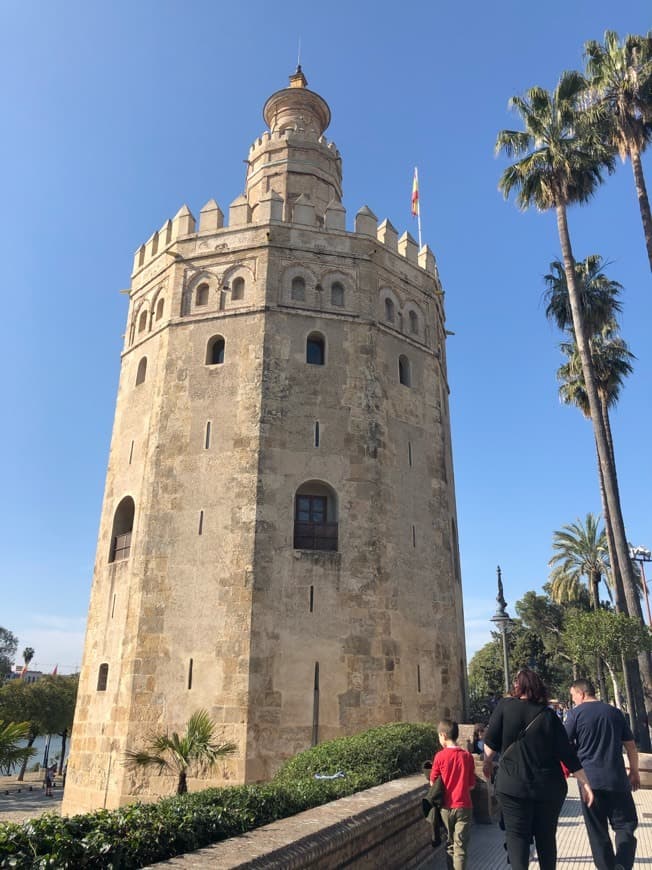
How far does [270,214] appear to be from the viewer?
18.7 metres

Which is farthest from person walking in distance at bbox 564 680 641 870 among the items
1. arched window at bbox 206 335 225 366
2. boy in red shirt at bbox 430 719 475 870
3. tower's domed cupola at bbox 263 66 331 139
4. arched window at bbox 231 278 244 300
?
tower's domed cupola at bbox 263 66 331 139

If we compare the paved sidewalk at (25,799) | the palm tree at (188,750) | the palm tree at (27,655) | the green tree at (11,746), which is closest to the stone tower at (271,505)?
the palm tree at (188,750)

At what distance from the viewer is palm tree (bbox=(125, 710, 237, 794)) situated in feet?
35.7

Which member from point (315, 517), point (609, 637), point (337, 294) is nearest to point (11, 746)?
point (315, 517)

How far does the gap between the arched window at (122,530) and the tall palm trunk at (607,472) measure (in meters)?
12.4

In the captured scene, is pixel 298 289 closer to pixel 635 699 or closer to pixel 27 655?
pixel 635 699

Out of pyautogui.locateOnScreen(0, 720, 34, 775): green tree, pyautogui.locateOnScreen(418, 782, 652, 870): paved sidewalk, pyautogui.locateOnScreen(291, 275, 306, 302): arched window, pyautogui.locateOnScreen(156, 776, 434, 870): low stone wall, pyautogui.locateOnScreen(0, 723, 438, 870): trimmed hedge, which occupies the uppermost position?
pyautogui.locateOnScreen(291, 275, 306, 302): arched window

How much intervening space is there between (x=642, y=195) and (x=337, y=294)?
9.08 meters

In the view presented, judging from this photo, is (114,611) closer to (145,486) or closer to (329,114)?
(145,486)

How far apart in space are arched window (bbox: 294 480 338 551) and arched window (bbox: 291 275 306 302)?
5.11 meters

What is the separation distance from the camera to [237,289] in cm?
1806

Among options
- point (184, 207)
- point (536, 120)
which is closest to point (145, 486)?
point (184, 207)

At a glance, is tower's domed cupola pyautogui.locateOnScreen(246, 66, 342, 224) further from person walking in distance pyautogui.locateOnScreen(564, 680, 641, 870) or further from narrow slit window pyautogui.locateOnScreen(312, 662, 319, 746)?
person walking in distance pyautogui.locateOnScreen(564, 680, 641, 870)

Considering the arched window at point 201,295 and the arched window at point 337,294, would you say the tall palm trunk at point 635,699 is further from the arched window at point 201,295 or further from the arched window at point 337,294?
the arched window at point 201,295
